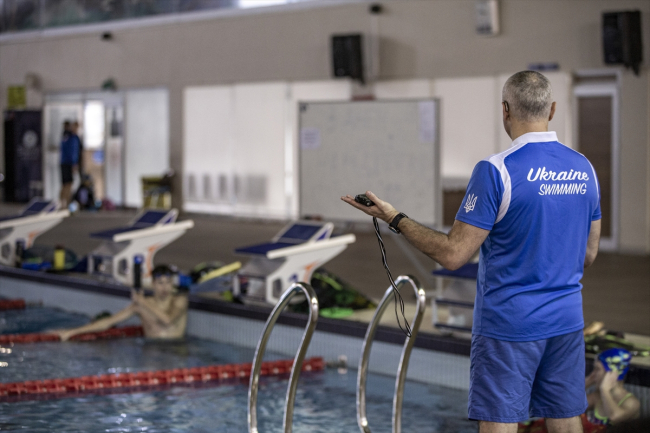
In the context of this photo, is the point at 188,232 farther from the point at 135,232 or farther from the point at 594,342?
the point at 594,342

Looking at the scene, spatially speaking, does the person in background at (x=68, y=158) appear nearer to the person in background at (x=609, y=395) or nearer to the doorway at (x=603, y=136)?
the doorway at (x=603, y=136)

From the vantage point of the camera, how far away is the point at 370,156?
25.4 feet

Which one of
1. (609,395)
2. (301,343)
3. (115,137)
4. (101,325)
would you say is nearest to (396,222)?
(301,343)

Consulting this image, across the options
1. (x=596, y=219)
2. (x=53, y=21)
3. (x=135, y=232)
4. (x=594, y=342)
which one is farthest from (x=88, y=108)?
(x=596, y=219)

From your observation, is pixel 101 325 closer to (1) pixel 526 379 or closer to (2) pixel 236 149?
(1) pixel 526 379

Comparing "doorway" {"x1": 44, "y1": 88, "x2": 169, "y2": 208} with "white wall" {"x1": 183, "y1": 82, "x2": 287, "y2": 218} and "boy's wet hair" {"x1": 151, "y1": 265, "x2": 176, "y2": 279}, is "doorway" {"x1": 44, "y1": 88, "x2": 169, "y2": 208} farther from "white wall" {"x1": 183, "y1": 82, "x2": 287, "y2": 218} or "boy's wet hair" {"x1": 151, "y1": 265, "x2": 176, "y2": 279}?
"boy's wet hair" {"x1": 151, "y1": 265, "x2": 176, "y2": 279}

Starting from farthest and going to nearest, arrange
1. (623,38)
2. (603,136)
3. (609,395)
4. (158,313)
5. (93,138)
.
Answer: (93,138) → (603,136) → (623,38) → (158,313) → (609,395)

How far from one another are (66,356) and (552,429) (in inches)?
176

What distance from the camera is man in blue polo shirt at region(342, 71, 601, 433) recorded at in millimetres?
2254

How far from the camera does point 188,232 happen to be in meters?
12.6

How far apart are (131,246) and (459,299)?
11.9 ft

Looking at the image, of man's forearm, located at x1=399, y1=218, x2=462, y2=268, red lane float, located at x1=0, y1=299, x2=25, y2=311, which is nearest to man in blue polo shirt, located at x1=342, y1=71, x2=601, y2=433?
man's forearm, located at x1=399, y1=218, x2=462, y2=268

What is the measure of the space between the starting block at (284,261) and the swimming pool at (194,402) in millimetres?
542

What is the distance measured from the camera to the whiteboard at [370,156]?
7387 millimetres
